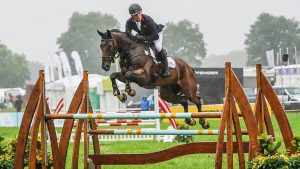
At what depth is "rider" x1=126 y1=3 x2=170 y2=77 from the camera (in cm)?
1005

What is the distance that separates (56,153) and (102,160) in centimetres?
64

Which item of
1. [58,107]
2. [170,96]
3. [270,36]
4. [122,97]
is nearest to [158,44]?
[170,96]

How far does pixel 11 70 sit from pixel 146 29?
3769 inches

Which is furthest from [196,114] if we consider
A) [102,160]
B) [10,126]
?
[10,126]

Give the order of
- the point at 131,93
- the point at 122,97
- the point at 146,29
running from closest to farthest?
1. the point at 122,97
2. the point at 131,93
3. the point at 146,29

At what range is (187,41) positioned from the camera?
383ft

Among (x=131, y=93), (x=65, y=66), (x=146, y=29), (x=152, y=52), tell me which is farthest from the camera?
(x=65, y=66)

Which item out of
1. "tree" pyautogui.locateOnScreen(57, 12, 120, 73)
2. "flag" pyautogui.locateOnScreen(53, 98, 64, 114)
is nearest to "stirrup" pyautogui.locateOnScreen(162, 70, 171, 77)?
"flag" pyautogui.locateOnScreen(53, 98, 64, 114)

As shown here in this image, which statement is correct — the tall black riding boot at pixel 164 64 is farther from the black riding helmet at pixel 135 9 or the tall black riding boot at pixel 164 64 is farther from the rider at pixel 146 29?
the black riding helmet at pixel 135 9

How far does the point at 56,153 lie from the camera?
8242 millimetres

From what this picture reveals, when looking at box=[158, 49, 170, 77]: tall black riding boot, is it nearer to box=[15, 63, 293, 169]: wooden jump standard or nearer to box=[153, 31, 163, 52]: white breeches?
box=[153, 31, 163, 52]: white breeches

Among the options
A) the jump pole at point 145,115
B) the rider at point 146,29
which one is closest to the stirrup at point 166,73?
the rider at point 146,29

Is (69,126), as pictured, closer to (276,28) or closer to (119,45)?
(119,45)

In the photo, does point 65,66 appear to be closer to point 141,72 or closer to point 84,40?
point 141,72
